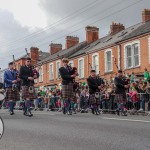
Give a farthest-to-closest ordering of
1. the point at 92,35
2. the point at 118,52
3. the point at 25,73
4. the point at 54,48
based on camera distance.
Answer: the point at 54,48 → the point at 92,35 → the point at 118,52 → the point at 25,73

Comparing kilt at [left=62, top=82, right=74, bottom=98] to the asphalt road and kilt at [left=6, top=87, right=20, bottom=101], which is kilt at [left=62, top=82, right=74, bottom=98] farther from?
the asphalt road

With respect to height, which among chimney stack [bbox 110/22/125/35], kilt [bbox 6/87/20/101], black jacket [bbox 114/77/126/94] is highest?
chimney stack [bbox 110/22/125/35]

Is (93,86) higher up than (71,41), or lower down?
lower down

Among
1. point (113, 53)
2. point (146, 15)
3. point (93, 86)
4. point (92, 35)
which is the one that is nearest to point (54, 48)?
point (92, 35)

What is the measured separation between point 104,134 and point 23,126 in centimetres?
246

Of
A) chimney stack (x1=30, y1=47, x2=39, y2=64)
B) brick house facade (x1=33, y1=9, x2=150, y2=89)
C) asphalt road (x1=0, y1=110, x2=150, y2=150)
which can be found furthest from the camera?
chimney stack (x1=30, y1=47, x2=39, y2=64)

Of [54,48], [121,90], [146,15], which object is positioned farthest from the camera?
[54,48]

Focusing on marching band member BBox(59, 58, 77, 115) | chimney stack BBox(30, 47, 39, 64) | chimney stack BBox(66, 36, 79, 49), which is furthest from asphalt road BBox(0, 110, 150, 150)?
chimney stack BBox(30, 47, 39, 64)

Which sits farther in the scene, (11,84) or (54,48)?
(54,48)

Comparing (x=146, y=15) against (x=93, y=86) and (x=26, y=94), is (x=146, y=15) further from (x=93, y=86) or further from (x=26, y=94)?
(x=26, y=94)

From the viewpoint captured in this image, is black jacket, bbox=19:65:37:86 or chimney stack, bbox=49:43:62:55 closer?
black jacket, bbox=19:65:37:86

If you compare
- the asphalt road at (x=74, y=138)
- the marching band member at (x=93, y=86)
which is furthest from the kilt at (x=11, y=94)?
the asphalt road at (x=74, y=138)

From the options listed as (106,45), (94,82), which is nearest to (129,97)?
(94,82)

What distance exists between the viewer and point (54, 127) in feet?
28.6
